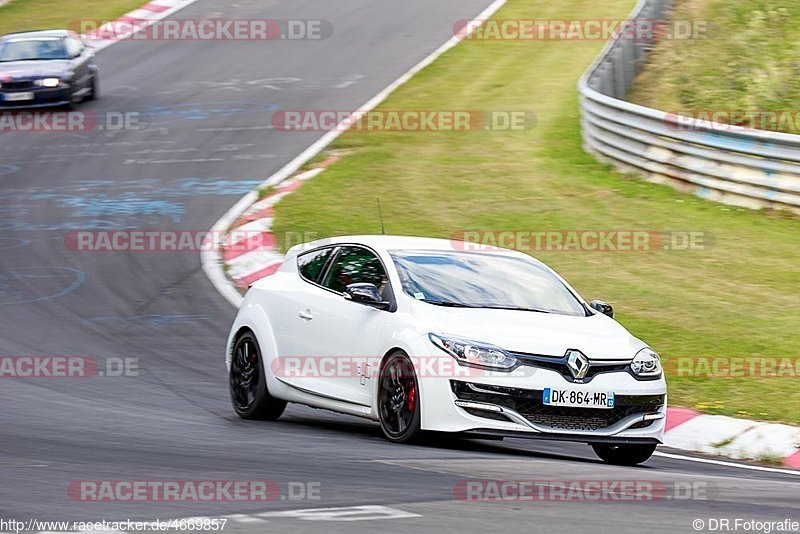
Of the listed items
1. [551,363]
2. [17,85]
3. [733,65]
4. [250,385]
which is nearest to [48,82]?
[17,85]

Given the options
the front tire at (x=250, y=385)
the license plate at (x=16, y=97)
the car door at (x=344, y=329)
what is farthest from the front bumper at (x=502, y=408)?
the license plate at (x=16, y=97)

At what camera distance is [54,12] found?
37.8 meters

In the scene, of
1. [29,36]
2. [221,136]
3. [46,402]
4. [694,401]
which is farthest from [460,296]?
[29,36]

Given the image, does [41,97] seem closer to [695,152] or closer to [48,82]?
[48,82]

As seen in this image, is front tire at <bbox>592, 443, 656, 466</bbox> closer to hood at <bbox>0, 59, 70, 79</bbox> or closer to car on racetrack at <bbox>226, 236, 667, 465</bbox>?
car on racetrack at <bbox>226, 236, 667, 465</bbox>

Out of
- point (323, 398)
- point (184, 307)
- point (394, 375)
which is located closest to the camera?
point (394, 375)

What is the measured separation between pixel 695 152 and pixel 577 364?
1173cm

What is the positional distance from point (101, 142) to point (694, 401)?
16.5 meters

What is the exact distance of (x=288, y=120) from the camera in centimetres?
2741

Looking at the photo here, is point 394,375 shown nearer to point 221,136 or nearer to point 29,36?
point 221,136

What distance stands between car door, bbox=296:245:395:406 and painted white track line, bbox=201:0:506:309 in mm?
4990

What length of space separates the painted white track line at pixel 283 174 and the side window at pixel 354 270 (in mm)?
4957

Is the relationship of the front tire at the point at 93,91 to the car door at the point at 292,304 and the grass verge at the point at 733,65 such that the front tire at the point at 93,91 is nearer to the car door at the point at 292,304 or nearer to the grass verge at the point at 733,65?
the grass verge at the point at 733,65

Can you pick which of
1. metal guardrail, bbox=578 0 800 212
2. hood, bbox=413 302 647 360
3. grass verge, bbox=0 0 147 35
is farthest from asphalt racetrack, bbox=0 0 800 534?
metal guardrail, bbox=578 0 800 212
